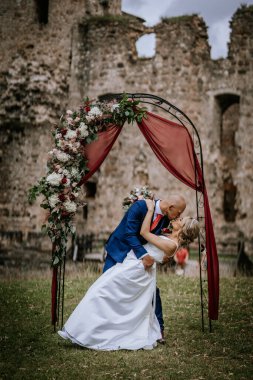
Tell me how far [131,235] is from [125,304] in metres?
0.87

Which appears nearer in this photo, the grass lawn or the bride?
the grass lawn

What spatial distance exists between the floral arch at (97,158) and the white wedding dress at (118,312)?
1.19 m

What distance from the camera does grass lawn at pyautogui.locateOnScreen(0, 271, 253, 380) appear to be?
550 cm

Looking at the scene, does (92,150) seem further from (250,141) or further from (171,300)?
(250,141)

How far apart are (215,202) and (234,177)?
1.35 metres

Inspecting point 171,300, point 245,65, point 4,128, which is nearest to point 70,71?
point 4,128

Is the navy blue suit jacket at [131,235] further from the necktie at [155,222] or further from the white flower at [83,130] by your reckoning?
the white flower at [83,130]

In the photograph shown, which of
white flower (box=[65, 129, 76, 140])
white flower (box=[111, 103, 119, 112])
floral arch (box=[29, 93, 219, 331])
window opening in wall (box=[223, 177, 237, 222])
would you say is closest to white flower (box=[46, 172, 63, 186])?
floral arch (box=[29, 93, 219, 331])

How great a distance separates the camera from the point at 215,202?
19547 mm

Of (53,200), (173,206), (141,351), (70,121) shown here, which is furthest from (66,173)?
(141,351)

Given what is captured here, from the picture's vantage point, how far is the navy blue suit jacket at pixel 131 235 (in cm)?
645

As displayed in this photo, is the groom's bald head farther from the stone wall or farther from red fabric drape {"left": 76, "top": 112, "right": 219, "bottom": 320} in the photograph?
the stone wall

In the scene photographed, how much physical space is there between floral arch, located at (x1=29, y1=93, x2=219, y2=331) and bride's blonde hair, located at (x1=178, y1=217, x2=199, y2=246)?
905 mm

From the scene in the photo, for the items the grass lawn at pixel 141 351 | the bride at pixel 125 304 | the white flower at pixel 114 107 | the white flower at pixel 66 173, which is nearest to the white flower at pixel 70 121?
the white flower at pixel 114 107
